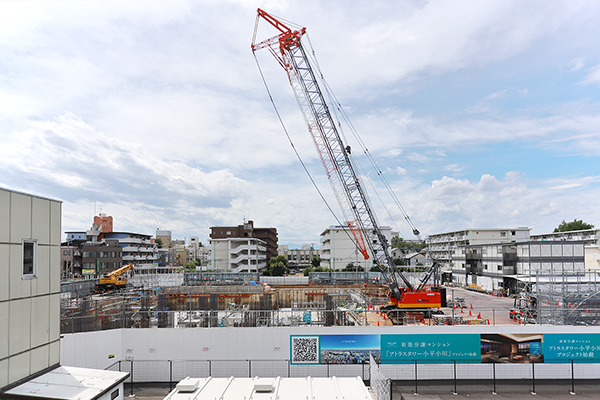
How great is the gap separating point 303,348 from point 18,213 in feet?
44.2

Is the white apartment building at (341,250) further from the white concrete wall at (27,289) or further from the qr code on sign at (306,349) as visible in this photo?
the white concrete wall at (27,289)

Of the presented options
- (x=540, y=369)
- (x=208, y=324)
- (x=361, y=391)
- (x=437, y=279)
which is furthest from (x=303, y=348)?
(x=437, y=279)

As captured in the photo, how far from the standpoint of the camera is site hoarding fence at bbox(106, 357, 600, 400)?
17.9 metres

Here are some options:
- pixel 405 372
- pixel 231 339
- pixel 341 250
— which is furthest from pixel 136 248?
pixel 405 372

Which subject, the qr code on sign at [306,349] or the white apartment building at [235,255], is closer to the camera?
the qr code on sign at [306,349]

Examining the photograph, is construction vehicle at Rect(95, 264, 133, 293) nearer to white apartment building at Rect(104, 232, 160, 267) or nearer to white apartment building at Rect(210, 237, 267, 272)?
white apartment building at Rect(210, 237, 267, 272)

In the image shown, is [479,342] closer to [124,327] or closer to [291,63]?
[124,327]

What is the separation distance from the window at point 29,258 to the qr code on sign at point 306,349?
11.9 meters

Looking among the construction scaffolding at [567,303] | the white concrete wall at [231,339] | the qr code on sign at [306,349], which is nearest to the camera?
the qr code on sign at [306,349]

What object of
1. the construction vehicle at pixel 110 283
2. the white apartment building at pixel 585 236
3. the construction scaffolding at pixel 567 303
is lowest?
the construction vehicle at pixel 110 283

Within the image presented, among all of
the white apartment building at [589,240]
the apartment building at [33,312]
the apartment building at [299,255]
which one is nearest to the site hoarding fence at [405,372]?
the apartment building at [33,312]

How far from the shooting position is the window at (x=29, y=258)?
34.7ft

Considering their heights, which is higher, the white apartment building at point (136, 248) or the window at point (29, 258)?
the window at point (29, 258)

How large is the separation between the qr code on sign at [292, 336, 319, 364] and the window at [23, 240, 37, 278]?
11888mm
